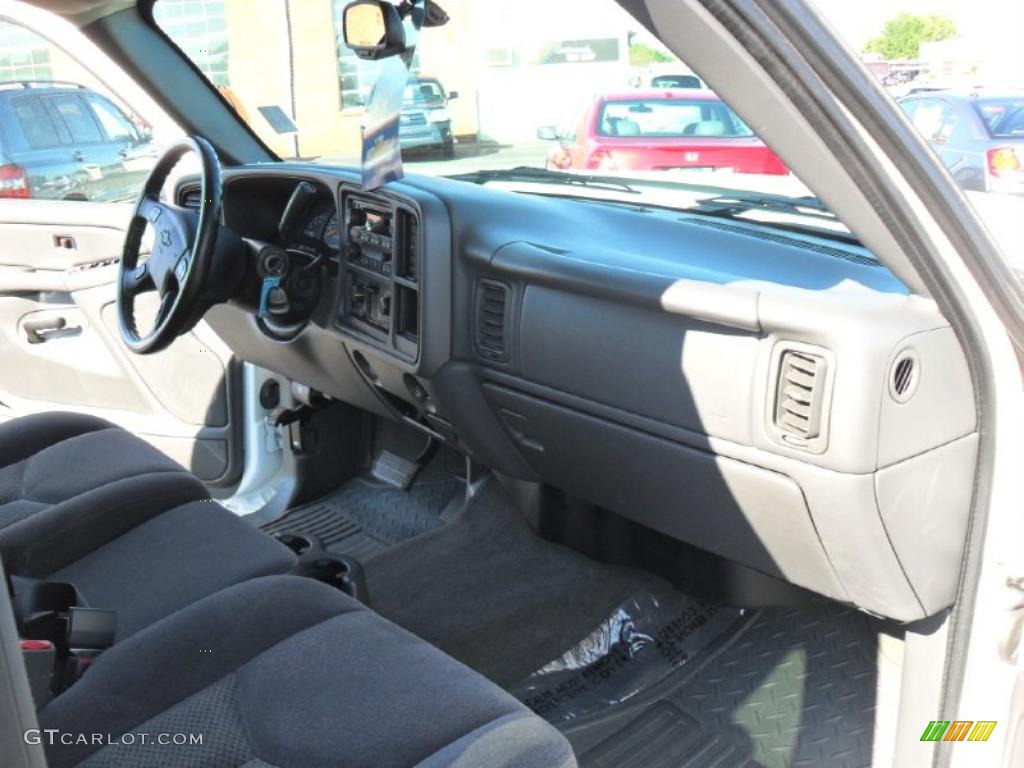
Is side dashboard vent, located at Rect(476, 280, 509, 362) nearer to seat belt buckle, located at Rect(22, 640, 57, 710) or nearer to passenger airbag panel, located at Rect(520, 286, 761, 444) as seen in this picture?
passenger airbag panel, located at Rect(520, 286, 761, 444)

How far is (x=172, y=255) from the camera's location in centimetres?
237

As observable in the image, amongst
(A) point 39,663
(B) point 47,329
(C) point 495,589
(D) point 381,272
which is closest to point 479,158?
(D) point 381,272

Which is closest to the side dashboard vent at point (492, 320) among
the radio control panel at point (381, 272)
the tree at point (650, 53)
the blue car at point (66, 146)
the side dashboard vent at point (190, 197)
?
the radio control panel at point (381, 272)

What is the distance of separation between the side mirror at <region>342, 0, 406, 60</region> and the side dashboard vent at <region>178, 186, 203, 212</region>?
79cm

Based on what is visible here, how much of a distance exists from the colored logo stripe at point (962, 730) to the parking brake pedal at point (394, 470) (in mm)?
1771

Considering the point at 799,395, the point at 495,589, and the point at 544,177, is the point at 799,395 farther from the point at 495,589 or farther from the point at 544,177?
the point at 544,177

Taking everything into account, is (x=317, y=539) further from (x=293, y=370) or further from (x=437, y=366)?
(x=437, y=366)

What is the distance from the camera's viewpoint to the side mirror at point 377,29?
207 centimetres

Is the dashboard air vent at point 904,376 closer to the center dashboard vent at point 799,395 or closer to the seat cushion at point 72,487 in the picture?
the center dashboard vent at point 799,395

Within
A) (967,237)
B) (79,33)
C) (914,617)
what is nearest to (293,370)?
(79,33)

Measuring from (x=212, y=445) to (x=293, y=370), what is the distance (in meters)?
0.49

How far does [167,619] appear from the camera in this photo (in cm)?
158

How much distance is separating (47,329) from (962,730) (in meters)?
2.84

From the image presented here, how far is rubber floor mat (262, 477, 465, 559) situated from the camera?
→ 302 cm
